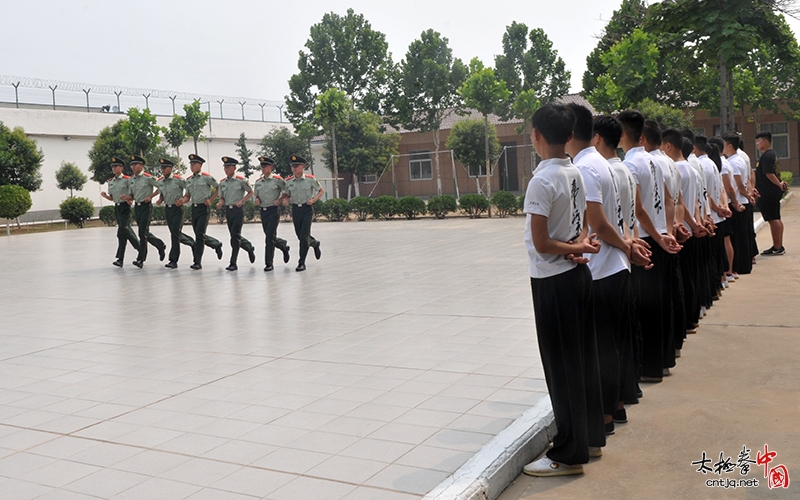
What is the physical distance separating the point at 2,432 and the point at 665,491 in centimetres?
391

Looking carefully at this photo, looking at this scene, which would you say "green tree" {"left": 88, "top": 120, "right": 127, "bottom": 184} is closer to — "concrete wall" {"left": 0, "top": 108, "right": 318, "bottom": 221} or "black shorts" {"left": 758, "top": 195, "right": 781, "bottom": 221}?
"concrete wall" {"left": 0, "top": 108, "right": 318, "bottom": 221}

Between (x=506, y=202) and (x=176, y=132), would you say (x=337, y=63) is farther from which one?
(x=506, y=202)

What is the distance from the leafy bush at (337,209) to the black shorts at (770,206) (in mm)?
18347

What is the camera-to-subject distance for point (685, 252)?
6.71 m

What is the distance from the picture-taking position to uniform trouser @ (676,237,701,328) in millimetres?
6691

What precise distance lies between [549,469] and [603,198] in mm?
1501

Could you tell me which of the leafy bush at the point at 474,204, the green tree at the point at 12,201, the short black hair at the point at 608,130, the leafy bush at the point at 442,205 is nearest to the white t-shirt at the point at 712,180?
the short black hair at the point at 608,130

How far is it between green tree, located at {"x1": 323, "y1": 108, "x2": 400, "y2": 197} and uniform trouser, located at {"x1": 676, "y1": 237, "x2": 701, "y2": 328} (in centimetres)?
3393

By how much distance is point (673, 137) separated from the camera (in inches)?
265

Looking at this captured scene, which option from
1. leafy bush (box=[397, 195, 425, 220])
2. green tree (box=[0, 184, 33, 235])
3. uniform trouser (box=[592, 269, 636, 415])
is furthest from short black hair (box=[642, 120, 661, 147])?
green tree (box=[0, 184, 33, 235])

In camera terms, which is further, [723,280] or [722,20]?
[722,20]

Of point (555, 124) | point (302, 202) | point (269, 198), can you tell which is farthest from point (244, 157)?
point (555, 124)

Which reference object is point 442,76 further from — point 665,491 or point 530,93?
point 665,491

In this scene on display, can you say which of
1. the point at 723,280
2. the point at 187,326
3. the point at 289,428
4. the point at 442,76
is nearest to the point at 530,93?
the point at 442,76
